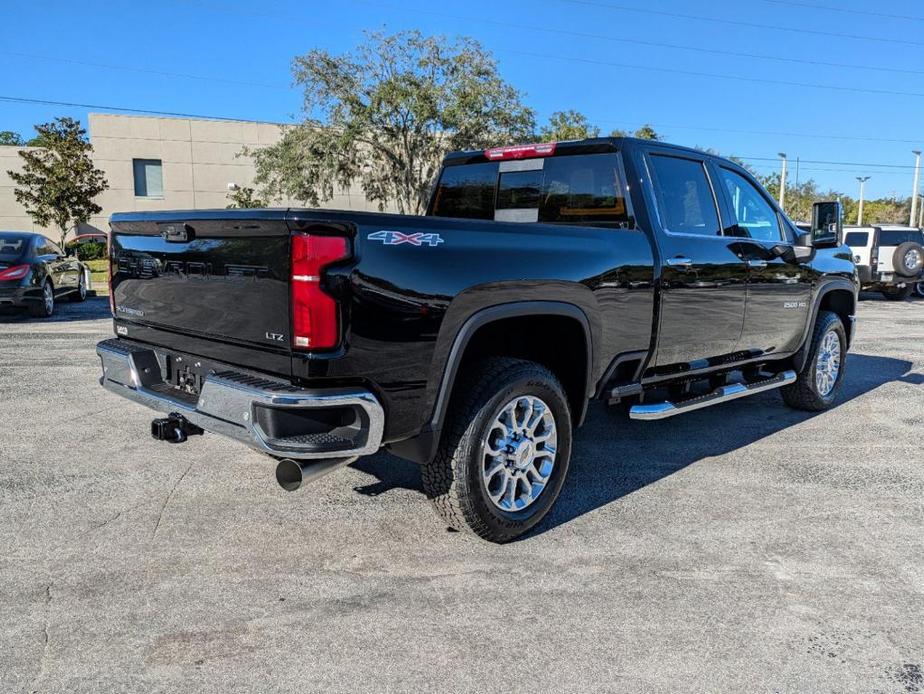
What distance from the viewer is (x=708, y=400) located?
4.94 m

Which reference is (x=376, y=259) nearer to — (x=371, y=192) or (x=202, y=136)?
(x=371, y=192)

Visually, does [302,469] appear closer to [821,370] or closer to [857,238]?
[821,370]

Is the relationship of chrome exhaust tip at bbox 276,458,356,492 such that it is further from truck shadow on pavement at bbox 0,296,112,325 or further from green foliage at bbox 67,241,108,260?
green foliage at bbox 67,241,108,260

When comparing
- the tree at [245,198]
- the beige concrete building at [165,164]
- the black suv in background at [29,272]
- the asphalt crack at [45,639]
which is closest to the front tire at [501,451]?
the asphalt crack at [45,639]

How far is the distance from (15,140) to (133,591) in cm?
9883

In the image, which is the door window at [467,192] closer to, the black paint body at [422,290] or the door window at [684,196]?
the black paint body at [422,290]

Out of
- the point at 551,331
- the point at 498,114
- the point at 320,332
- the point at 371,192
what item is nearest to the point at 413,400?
the point at 320,332

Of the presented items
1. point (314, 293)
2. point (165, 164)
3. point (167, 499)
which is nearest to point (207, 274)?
point (314, 293)

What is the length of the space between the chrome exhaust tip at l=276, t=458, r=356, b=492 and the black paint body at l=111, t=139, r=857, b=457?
10.6 inches

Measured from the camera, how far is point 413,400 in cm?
322

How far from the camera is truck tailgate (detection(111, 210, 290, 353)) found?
9.96 feet

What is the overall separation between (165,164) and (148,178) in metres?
1.16

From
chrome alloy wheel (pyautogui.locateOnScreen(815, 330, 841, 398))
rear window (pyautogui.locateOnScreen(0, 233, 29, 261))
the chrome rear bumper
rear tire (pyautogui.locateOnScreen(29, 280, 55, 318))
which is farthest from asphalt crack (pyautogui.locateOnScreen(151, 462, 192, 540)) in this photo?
rear tire (pyautogui.locateOnScreen(29, 280, 55, 318))

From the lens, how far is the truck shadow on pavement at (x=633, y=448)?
177 inches
